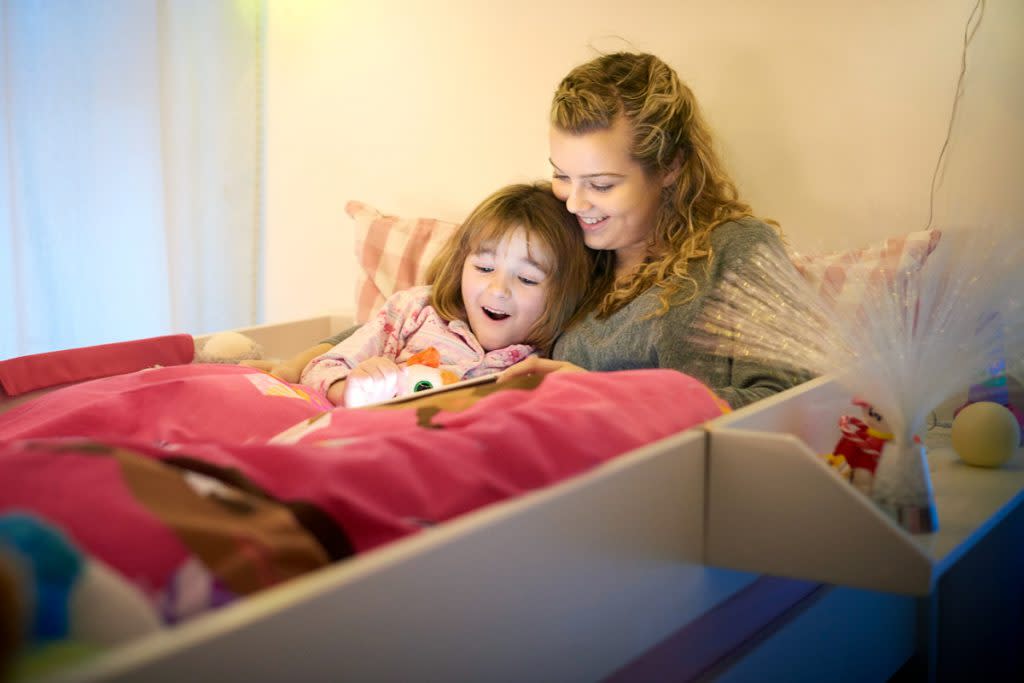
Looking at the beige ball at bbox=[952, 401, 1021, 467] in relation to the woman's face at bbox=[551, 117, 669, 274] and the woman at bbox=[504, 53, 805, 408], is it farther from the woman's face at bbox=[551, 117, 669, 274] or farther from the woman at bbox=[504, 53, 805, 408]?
the woman's face at bbox=[551, 117, 669, 274]

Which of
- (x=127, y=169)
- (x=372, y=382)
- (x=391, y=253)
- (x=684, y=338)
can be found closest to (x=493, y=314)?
(x=372, y=382)

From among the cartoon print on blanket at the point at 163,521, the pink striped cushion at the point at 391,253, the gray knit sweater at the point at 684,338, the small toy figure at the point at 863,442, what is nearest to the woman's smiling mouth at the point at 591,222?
the gray knit sweater at the point at 684,338

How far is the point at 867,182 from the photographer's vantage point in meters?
1.81

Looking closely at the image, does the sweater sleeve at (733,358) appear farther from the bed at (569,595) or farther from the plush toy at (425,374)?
the plush toy at (425,374)

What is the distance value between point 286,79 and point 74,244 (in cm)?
74

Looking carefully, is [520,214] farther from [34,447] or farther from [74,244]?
[74,244]

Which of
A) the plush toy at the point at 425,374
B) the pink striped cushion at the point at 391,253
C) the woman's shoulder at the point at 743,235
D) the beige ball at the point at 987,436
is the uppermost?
the woman's shoulder at the point at 743,235

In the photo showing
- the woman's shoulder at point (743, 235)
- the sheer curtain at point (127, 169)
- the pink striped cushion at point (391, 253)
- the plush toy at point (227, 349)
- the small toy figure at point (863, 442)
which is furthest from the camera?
the sheer curtain at point (127, 169)

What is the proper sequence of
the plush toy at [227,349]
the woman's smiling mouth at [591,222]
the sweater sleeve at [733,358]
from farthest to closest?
the plush toy at [227,349], the woman's smiling mouth at [591,222], the sweater sleeve at [733,358]

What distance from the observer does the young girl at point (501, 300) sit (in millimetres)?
1710

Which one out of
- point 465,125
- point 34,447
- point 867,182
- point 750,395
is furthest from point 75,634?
point 465,125

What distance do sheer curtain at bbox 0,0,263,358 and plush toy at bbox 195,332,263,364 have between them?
3.07 feet

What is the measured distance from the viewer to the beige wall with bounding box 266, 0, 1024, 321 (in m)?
1.70

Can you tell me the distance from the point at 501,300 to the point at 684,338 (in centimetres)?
35
